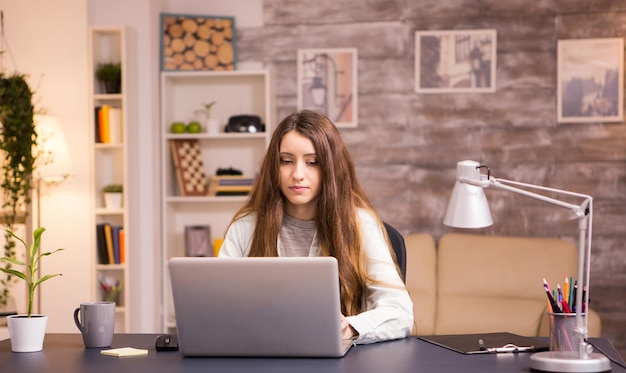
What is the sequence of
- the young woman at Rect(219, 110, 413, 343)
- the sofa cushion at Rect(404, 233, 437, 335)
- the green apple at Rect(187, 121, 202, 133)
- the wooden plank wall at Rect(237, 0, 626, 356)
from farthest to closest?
1. the green apple at Rect(187, 121, 202, 133)
2. the wooden plank wall at Rect(237, 0, 626, 356)
3. the sofa cushion at Rect(404, 233, 437, 335)
4. the young woman at Rect(219, 110, 413, 343)

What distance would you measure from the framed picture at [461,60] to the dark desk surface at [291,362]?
3020 millimetres

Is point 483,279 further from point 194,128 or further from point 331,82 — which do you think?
point 194,128

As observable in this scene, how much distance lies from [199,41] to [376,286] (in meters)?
3.08

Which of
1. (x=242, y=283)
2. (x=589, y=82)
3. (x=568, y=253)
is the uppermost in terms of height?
(x=589, y=82)

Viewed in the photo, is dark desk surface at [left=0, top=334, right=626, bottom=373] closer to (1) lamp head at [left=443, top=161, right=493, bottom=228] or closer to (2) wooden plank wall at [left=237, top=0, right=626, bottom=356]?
(1) lamp head at [left=443, top=161, right=493, bottom=228]

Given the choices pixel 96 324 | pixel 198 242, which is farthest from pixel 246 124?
pixel 96 324

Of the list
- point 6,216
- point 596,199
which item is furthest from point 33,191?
point 596,199

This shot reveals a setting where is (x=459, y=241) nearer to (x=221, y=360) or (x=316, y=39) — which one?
(x=316, y=39)

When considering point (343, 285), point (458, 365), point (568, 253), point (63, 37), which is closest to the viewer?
point (458, 365)

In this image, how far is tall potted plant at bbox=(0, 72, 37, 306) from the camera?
465 centimetres

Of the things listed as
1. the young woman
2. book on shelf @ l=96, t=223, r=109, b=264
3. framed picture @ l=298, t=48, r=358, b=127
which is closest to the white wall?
book on shelf @ l=96, t=223, r=109, b=264

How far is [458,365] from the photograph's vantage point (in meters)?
1.91

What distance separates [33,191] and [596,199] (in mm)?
3135

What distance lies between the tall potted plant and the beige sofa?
2063 millimetres
